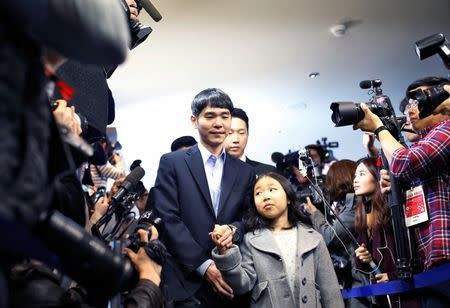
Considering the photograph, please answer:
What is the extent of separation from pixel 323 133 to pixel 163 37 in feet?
13.0

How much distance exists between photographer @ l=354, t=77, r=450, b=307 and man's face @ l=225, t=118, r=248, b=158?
1245 millimetres

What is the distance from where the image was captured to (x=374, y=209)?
7.80 ft

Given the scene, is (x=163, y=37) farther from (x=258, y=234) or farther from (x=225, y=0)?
(x=258, y=234)

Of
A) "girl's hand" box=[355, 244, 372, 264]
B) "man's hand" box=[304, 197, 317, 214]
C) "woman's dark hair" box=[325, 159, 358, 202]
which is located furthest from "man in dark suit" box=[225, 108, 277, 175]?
"girl's hand" box=[355, 244, 372, 264]

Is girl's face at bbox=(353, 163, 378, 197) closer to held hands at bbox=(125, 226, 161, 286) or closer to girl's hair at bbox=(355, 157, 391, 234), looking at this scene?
girl's hair at bbox=(355, 157, 391, 234)

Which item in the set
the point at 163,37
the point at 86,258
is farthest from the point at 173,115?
the point at 86,258

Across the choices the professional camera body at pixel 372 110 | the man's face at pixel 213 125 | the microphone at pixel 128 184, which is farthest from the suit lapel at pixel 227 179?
the professional camera body at pixel 372 110

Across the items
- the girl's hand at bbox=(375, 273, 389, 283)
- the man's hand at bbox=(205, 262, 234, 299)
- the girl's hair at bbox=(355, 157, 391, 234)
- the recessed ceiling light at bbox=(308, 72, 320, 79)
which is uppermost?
the recessed ceiling light at bbox=(308, 72, 320, 79)

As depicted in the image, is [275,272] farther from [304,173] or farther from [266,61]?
[266,61]

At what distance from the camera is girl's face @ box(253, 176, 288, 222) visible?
2.03 metres

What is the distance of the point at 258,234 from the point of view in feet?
6.49

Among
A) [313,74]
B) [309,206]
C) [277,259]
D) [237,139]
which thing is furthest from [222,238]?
[313,74]

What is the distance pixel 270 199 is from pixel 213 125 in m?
0.46

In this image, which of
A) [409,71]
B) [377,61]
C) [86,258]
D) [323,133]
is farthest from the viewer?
[323,133]
